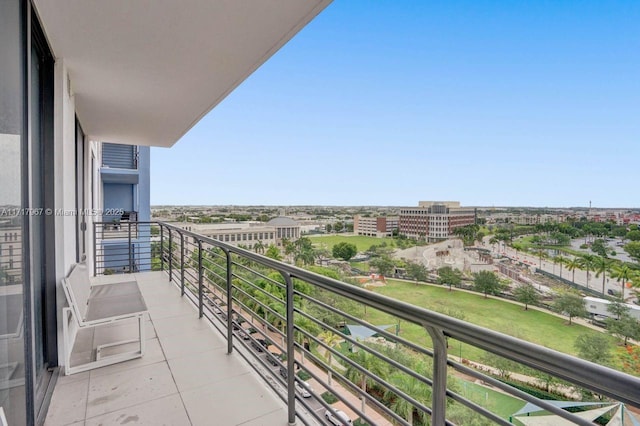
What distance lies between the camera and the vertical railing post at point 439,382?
3.02 ft

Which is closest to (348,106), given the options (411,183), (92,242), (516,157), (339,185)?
(339,185)

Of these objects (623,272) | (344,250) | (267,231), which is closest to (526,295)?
(623,272)

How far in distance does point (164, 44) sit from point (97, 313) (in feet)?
6.90

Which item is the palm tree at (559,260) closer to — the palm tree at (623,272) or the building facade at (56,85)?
the palm tree at (623,272)

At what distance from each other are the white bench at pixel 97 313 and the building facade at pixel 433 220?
16971 millimetres

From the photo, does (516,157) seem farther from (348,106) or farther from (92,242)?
(92,242)

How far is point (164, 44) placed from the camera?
217cm

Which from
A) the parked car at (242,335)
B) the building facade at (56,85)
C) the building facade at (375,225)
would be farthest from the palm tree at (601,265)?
the building facade at (56,85)

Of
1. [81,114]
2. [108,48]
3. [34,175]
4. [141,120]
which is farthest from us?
[141,120]

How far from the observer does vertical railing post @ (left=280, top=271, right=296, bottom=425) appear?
5.43 feet

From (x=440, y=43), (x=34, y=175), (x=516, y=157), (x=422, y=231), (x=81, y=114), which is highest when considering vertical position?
(x=440, y=43)

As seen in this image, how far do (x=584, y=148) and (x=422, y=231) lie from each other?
699 inches

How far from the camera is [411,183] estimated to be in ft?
113

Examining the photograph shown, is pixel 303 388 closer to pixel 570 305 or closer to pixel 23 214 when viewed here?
pixel 23 214
